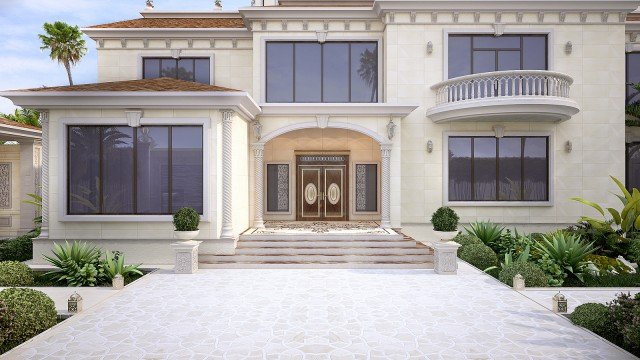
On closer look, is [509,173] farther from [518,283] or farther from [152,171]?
[152,171]

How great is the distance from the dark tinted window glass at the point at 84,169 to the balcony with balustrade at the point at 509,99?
1203cm

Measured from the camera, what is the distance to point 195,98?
11539 mm

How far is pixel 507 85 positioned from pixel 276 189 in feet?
34.7

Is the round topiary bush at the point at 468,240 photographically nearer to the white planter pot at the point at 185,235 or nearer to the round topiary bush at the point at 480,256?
the round topiary bush at the point at 480,256

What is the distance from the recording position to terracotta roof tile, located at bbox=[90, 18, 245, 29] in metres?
18.1

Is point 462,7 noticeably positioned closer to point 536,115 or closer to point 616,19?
point 536,115

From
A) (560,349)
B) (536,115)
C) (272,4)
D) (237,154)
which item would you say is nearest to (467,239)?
(536,115)

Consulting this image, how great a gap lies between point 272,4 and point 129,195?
1198cm

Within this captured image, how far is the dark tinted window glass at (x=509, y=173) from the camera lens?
15.8 m

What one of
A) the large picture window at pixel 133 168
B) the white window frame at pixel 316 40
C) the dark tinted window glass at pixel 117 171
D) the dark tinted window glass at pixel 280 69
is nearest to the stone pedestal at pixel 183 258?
the large picture window at pixel 133 168

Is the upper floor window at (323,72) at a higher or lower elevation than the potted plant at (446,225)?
higher

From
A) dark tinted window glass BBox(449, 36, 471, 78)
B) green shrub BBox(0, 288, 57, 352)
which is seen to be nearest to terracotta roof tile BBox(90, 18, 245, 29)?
dark tinted window glass BBox(449, 36, 471, 78)

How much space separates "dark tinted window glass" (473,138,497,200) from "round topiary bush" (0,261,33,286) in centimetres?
1505

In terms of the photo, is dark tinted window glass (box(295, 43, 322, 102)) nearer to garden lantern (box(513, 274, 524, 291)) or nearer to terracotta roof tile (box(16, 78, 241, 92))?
terracotta roof tile (box(16, 78, 241, 92))
